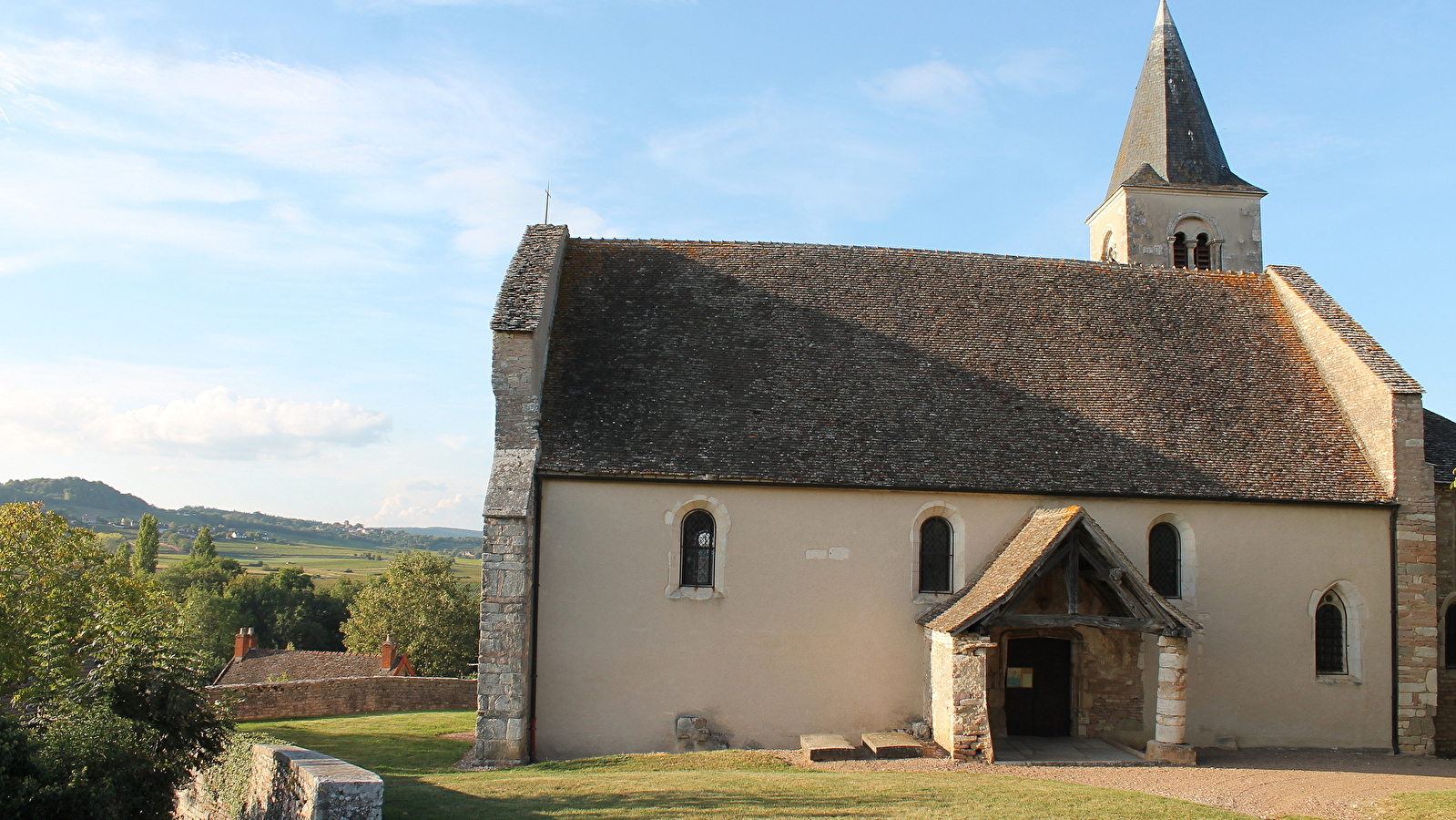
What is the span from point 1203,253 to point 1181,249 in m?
0.63

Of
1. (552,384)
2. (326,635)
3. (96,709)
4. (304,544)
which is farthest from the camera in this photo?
(304,544)

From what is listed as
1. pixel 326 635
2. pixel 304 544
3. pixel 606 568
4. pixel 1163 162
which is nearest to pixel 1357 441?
pixel 1163 162

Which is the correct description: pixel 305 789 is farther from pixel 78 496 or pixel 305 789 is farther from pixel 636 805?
pixel 78 496

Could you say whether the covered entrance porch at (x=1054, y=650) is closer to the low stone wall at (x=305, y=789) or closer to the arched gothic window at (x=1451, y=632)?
the arched gothic window at (x=1451, y=632)

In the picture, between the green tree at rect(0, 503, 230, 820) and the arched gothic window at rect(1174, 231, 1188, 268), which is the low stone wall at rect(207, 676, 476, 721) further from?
the arched gothic window at rect(1174, 231, 1188, 268)

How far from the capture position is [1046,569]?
48.7 ft

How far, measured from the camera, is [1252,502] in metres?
16.7

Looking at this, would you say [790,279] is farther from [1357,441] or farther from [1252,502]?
[1357,441]

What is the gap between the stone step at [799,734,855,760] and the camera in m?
14.3

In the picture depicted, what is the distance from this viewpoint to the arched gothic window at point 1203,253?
25766mm

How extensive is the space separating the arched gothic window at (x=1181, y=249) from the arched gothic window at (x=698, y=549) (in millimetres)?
16862

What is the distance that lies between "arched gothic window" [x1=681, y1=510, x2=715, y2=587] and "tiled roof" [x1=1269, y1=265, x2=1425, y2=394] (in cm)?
1236

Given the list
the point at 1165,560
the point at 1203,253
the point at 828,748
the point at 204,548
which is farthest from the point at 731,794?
the point at 204,548

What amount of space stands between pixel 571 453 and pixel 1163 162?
747 inches
